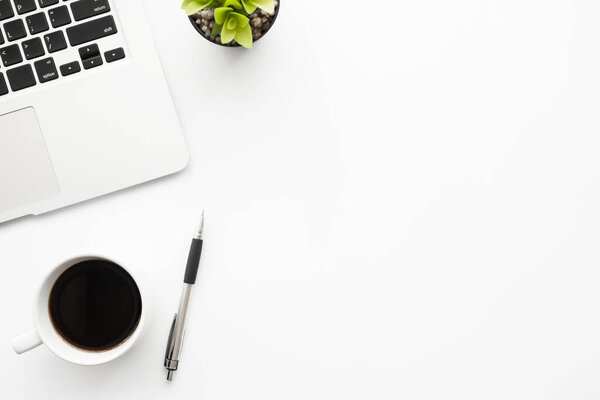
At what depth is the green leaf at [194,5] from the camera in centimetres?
59

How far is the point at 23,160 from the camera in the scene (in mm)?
652

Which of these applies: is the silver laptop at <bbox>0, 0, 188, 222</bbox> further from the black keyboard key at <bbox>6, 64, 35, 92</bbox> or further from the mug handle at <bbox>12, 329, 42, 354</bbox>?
the mug handle at <bbox>12, 329, 42, 354</bbox>

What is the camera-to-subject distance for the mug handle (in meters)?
0.60

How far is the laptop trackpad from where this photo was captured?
65cm

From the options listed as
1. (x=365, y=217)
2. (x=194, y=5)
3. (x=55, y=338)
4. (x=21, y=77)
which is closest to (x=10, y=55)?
(x=21, y=77)

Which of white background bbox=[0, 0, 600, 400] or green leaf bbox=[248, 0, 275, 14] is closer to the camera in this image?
green leaf bbox=[248, 0, 275, 14]

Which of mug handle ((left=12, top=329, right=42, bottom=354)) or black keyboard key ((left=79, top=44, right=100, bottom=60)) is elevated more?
black keyboard key ((left=79, top=44, right=100, bottom=60))

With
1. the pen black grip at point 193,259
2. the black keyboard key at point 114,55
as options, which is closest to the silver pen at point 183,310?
the pen black grip at point 193,259

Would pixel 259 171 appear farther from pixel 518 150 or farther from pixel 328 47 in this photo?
pixel 518 150

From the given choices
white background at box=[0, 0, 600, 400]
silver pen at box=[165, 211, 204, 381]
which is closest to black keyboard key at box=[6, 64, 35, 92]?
white background at box=[0, 0, 600, 400]

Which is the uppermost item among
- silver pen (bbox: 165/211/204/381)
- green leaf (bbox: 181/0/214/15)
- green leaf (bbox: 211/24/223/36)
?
green leaf (bbox: 181/0/214/15)

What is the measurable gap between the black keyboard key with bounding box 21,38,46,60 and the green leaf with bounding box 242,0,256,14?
0.81ft

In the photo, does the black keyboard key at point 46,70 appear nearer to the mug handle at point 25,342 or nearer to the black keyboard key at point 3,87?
the black keyboard key at point 3,87

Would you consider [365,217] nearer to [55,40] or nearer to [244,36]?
[244,36]
